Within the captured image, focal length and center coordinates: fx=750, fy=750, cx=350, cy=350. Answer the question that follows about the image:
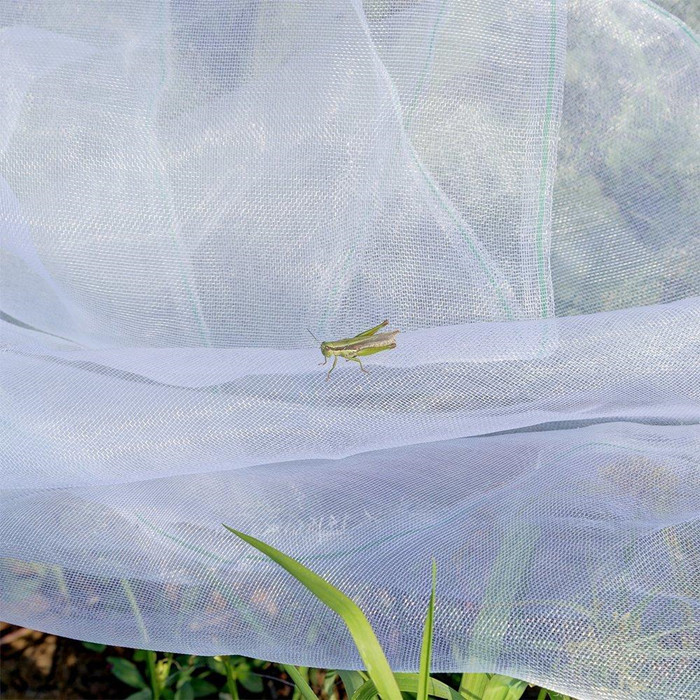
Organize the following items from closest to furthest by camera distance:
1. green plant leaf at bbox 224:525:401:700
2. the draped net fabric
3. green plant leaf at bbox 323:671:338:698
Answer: green plant leaf at bbox 224:525:401:700
the draped net fabric
green plant leaf at bbox 323:671:338:698

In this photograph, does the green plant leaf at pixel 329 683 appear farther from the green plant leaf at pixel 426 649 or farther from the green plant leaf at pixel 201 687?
the green plant leaf at pixel 426 649

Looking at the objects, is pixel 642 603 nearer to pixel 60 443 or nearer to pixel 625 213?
pixel 625 213

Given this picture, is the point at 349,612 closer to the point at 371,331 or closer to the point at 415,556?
the point at 415,556

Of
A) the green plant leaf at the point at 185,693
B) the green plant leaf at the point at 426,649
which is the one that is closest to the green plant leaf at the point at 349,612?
the green plant leaf at the point at 426,649

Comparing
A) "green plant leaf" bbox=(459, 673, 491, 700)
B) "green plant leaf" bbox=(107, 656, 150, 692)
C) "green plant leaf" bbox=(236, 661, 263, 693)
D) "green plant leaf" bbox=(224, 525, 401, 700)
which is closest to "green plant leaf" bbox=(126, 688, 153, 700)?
"green plant leaf" bbox=(107, 656, 150, 692)

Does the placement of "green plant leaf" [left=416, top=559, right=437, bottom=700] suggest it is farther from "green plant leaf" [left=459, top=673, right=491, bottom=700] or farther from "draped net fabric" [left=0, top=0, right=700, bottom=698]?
"green plant leaf" [left=459, top=673, right=491, bottom=700]

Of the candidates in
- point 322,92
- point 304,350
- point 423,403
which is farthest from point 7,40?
point 423,403
